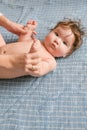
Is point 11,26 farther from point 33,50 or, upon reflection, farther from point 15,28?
point 33,50

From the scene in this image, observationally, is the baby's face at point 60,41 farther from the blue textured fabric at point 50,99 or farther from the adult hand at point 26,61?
the adult hand at point 26,61

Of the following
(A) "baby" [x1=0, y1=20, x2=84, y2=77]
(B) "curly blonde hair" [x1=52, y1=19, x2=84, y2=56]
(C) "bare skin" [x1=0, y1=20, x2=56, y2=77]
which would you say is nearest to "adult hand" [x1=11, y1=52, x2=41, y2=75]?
(C) "bare skin" [x1=0, y1=20, x2=56, y2=77]

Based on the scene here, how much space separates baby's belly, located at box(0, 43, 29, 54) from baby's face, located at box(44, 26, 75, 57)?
0.34ft

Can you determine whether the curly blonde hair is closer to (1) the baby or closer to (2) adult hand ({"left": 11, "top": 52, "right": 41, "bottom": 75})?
(1) the baby

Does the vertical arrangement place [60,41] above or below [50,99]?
above

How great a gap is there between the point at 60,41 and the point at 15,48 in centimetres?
21

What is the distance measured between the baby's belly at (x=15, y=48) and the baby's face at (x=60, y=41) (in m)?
0.10

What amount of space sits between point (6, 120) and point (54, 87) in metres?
0.26

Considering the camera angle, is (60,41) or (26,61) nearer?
(26,61)

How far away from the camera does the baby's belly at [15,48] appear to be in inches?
50.4

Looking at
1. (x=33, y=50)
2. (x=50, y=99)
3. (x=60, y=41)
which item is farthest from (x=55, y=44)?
(x=50, y=99)

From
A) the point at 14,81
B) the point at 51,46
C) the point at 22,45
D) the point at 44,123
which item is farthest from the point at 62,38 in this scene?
the point at 44,123

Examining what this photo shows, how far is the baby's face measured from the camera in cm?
131

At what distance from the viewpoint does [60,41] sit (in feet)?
4.32
